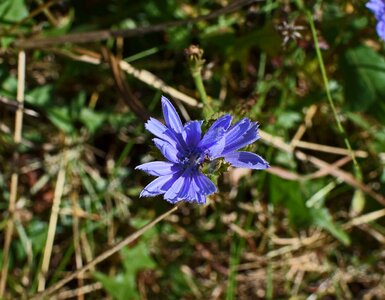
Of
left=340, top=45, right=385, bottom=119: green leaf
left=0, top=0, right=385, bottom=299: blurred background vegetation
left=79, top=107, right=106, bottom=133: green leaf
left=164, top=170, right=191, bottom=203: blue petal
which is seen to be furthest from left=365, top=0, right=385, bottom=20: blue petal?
left=79, top=107, right=106, bottom=133: green leaf

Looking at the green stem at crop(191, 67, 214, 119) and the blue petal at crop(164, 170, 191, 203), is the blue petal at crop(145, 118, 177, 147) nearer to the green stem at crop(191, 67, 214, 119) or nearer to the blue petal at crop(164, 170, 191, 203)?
the blue petal at crop(164, 170, 191, 203)

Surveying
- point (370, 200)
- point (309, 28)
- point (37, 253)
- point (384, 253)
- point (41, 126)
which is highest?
point (41, 126)

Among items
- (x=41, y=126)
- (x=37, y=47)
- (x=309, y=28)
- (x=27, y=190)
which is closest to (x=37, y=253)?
(x=27, y=190)

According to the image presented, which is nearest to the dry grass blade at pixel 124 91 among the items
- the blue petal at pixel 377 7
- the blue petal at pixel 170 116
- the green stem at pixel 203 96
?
the green stem at pixel 203 96

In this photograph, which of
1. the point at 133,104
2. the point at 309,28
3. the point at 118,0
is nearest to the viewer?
the point at 133,104

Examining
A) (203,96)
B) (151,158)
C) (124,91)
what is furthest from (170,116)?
(151,158)

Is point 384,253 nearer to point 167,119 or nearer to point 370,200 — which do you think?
point 370,200
